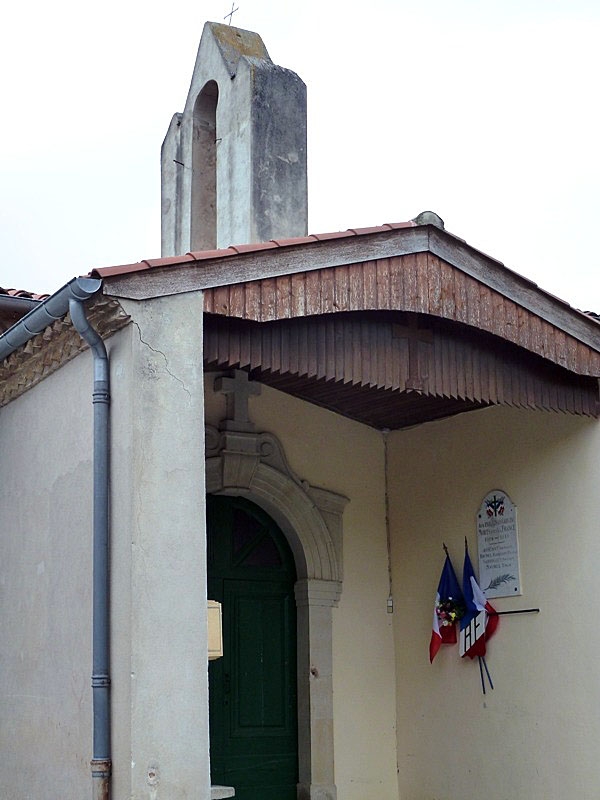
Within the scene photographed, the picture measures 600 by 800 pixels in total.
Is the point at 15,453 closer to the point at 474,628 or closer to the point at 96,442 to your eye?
the point at 96,442

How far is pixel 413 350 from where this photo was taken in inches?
283

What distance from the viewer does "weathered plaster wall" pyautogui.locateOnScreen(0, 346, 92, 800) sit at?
6.09 m

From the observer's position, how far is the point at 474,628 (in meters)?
8.97

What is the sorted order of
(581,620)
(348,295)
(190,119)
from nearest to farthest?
(348,295) < (581,620) < (190,119)

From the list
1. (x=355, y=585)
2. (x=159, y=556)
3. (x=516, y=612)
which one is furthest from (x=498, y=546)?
(x=159, y=556)

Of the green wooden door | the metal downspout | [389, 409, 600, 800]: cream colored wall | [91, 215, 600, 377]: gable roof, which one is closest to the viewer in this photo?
the metal downspout

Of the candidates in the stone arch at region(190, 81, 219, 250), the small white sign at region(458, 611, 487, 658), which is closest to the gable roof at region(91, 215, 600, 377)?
the small white sign at region(458, 611, 487, 658)

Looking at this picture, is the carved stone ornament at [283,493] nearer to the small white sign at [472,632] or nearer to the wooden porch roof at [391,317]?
the small white sign at [472,632]

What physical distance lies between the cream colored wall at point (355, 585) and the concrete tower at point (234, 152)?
1.41 m

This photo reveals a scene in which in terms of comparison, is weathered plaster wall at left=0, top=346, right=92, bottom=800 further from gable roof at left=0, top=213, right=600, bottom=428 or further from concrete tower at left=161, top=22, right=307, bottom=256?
concrete tower at left=161, top=22, right=307, bottom=256

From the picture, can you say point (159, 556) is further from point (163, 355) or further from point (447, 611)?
point (447, 611)

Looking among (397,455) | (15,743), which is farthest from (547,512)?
(15,743)

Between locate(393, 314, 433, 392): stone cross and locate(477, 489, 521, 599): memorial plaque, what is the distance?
81.0 inches

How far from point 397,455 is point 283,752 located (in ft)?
8.83
